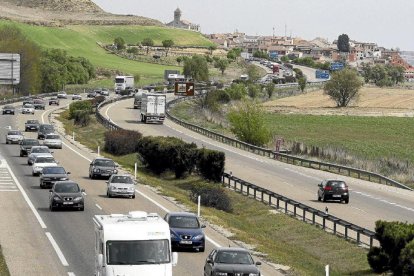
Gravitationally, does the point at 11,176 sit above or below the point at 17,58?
below

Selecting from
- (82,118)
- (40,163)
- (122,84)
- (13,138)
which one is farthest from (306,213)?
(122,84)

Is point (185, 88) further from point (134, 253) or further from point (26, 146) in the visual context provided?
point (134, 253)

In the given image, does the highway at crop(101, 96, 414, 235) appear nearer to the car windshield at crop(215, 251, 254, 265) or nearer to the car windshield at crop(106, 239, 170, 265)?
the car windshield at crop(215, 251, 254, 265)

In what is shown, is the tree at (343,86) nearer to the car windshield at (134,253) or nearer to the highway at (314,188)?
the highway at (314,188)

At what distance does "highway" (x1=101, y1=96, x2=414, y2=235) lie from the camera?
48750 millimetres

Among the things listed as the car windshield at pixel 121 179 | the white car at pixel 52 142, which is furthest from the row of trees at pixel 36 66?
the car windshield at pixel 121 179

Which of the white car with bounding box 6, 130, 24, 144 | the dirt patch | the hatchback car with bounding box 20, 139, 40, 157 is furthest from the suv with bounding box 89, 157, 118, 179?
the dirt patch

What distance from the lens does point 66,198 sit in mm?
42125

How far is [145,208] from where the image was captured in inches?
1756

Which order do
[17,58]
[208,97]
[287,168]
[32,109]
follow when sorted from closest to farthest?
[17,58] < [287,168] < [32,109] < [208,97]

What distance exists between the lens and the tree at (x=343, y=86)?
166125mm

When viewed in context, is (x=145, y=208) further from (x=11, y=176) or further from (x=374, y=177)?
(x=374, y=177)

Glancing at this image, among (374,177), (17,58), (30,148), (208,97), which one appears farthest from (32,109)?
(17,58)

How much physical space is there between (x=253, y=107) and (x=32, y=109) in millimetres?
33207
